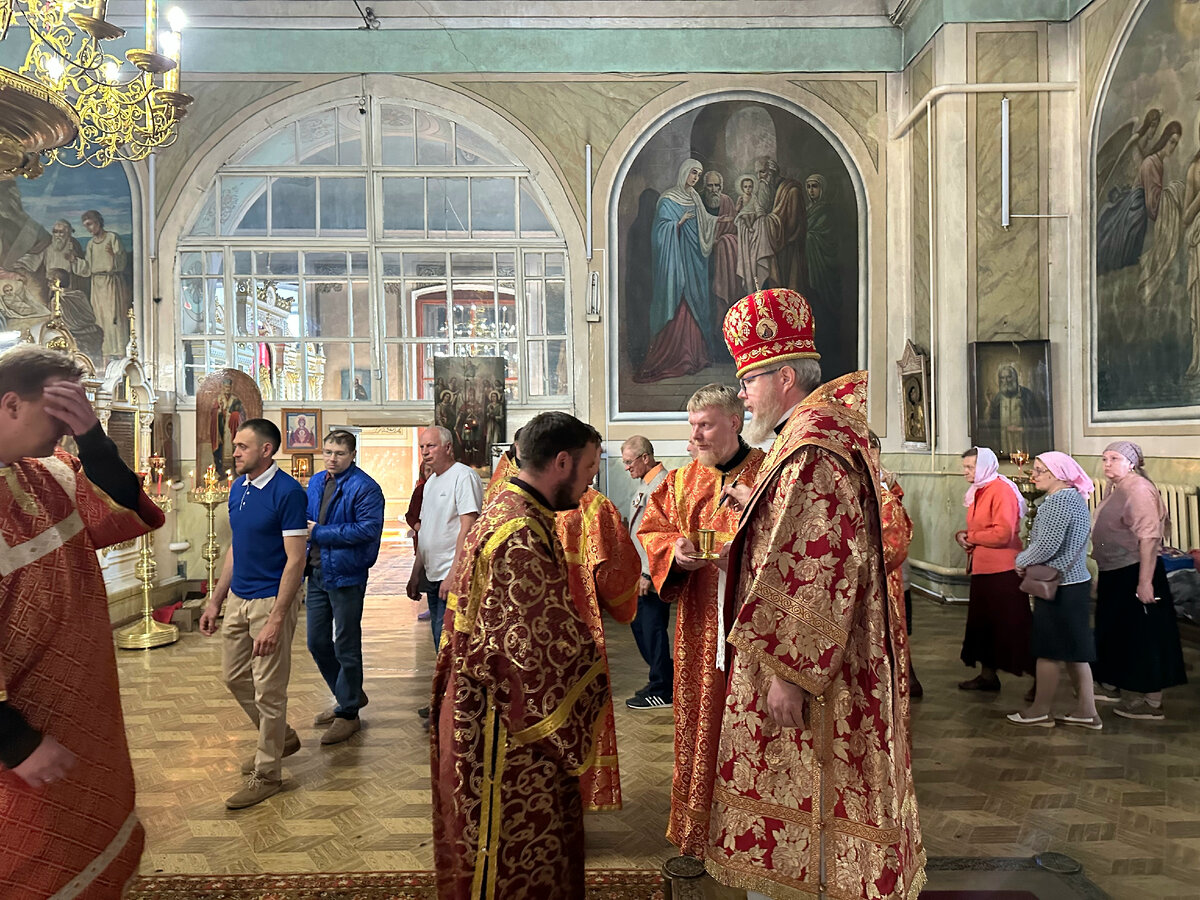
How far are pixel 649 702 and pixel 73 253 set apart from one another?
9.21 meters

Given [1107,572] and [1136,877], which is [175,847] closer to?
[1136,877]

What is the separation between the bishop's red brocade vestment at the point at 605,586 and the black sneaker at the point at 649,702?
1.98m

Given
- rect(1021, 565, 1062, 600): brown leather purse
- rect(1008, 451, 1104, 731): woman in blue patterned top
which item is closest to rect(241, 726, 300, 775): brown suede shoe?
rect(1008, 451, 1104, 731): woman in blue patterned top

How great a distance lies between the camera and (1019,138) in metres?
9.26

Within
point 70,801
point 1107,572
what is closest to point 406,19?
point 1107,572

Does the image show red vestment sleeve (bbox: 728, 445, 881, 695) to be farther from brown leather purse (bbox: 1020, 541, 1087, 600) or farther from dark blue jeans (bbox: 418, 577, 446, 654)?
brown leather purse (bbox: 1020, 541, 1087, 600)

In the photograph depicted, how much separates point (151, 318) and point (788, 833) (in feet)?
35.0

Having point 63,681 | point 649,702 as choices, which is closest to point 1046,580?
point 649,702

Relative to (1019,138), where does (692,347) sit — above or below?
below

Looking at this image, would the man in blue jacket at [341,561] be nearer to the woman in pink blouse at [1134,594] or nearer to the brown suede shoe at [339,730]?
the brown suede shoe at [339,730]

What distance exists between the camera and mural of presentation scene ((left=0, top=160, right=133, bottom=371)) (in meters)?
10.0

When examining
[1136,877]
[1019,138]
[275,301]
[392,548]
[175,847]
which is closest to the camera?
[1136,877]

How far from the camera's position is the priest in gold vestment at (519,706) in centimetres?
212

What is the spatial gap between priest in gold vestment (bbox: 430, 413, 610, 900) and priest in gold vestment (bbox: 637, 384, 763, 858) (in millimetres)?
969
